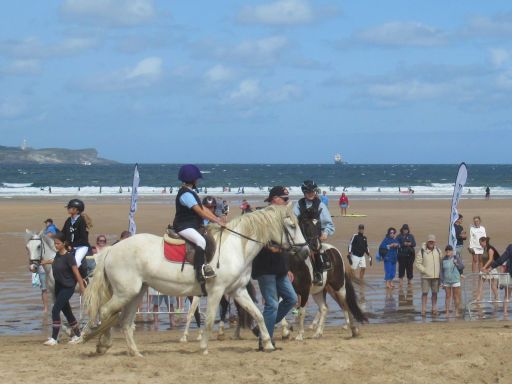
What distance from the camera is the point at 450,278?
57.5 feet

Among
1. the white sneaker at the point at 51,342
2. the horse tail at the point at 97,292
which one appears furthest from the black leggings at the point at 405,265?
the horse tail at the point at 97,292

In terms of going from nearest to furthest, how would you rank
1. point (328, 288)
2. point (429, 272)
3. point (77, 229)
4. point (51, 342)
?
1. point (51, 342)
2. point (77, 229)
3. point (328, 288)
4. point (429, 272)

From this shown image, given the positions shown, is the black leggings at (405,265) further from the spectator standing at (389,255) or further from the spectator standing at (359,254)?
the spectator standing at (359,254)

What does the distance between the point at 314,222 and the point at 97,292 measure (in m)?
3.21

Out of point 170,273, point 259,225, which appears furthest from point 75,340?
point 259,225

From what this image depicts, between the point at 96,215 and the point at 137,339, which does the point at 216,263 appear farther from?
the point at 96,215

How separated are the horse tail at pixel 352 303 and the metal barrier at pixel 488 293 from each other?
3.54 meters

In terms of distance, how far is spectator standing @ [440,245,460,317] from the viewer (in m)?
17.5

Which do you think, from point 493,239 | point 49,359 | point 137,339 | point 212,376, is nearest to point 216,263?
point 212,376

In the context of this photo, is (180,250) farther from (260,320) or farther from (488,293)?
(488,293)

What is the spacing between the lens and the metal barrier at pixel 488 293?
1714 centimetres

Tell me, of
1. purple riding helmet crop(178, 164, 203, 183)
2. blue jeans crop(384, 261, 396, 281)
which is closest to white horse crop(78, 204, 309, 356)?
purple riding helmet crop(178, 164, 203, 183)

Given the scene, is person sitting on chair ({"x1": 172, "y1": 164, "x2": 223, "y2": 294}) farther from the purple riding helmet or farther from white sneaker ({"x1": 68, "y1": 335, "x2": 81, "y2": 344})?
white sneaker ({"x1": 68, "y1": 335, "x2": 81, "y2": 344})

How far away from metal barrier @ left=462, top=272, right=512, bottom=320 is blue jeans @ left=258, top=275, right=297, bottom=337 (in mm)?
5508
